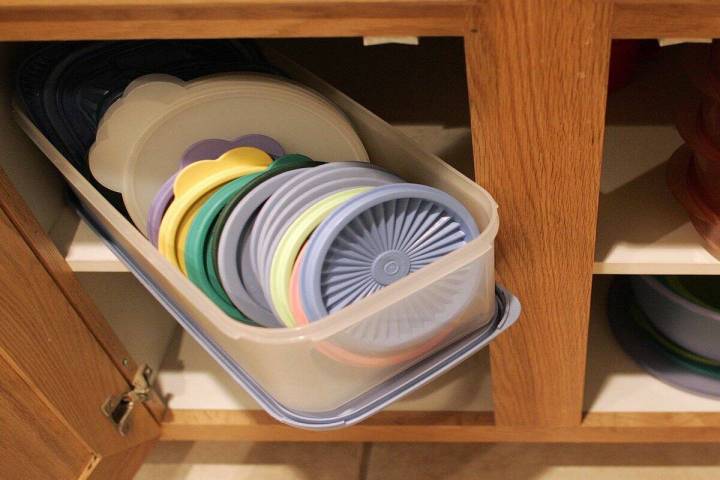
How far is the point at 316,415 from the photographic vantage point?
0.60 meters

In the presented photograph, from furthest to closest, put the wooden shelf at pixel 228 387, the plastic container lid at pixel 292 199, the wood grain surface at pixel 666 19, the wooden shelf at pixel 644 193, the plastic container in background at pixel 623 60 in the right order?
the wooden shelf at pixel 228 387, the plastic container in background at pixel 623 60, the wooden shelf at pixel 644 193, the plastic container lid at pixel 292 199, the wood grain surface at pixel 666 19

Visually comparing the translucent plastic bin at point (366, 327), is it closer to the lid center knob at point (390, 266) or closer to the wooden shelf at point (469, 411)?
the lid center knob at point (390, 266)

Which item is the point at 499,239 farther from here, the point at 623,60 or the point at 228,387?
the point at 228,387

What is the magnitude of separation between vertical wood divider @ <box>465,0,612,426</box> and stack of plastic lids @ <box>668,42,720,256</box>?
0.11 m

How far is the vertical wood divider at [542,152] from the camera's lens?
49cm

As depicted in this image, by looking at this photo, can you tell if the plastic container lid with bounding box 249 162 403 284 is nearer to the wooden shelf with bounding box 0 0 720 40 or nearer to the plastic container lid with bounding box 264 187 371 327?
the plastic container lid with bounding box 264 187 371 327

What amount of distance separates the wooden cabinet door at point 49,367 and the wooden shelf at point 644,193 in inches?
19.1

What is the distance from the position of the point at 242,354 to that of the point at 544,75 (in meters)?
0.29

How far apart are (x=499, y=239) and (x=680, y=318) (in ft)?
1.07

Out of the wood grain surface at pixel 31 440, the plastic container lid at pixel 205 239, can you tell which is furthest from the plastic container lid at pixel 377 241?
the wood grain surface at pixel 31 440

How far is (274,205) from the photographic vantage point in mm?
568

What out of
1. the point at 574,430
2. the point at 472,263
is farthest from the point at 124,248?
the point at 574,430

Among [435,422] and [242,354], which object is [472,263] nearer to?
[242,354]

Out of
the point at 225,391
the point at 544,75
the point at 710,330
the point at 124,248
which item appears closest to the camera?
the point at 544,75
